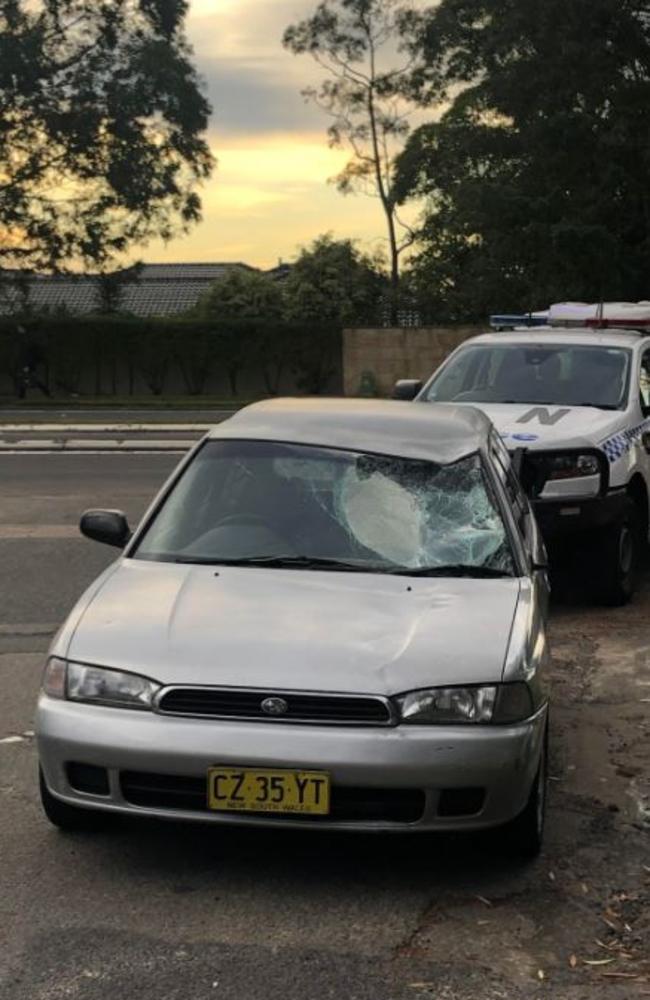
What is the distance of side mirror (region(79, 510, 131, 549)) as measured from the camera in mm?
5195

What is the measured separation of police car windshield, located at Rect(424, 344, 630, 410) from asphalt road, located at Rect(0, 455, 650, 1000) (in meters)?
4.14

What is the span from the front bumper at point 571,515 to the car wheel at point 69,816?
14.1 feet

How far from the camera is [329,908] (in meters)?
3.72

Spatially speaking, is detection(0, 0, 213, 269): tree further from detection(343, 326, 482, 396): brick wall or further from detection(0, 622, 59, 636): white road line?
detection(0, 622, 59, 636): white road line

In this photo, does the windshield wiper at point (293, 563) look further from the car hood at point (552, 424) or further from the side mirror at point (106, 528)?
the car hood at point (552, 424)

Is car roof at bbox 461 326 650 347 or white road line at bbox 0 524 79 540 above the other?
car roof at bbox 461 326 650 347

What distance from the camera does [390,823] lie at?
3748mm

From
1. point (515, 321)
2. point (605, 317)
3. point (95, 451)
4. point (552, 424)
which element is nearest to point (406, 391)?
point (552, 424)

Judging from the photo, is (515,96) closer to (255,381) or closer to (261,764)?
(255,381)

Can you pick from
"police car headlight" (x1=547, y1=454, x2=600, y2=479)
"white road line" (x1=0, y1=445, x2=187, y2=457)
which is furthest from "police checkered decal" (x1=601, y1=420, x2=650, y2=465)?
"white road line" (x1=0, y1=445, x2=187, y2=457)

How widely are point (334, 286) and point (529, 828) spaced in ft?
136

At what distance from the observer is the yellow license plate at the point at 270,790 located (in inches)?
144

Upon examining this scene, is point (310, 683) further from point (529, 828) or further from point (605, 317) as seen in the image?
point (605, 317)

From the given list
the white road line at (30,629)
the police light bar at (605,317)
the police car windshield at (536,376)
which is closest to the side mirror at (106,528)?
the white road line at (30,629)
